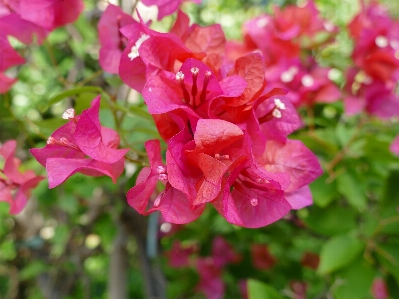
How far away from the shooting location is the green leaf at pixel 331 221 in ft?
2.87

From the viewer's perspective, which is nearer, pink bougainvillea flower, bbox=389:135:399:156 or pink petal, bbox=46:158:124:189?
pink petal, bbox=46:158:124:189

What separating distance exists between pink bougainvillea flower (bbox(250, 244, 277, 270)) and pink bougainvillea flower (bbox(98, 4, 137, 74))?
108 centimetres

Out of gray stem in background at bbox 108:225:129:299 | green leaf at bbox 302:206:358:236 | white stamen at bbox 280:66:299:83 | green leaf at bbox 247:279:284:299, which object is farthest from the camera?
gray stem in background at bbox 108:225:129:299

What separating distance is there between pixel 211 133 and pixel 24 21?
335 millimetres

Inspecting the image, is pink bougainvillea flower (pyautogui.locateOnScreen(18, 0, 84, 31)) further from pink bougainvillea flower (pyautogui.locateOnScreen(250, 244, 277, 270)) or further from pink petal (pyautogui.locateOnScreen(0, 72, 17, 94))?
pink bougainvillea flower (pyautogui.locateOnScreen(250, 244, 277, 270))

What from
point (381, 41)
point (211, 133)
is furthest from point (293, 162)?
point (381, 41)

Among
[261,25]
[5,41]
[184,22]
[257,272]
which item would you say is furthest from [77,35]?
[257,272]

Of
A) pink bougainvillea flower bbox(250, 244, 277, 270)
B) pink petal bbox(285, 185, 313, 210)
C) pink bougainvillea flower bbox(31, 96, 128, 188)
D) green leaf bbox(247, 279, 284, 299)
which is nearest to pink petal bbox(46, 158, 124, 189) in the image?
pink bougainvillea flower bbox(31, 96, 128, 188)

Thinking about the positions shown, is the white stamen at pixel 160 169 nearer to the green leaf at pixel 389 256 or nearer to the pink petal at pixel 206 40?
the pink petal at pixel 206 40

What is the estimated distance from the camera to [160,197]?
0.41 meters

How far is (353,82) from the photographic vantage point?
1084 millimetres

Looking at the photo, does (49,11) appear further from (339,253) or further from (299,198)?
(339,253)

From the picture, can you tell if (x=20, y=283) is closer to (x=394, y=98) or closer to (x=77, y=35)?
(x=77, y=35)

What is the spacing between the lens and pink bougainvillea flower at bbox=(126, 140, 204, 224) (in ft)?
1.33
